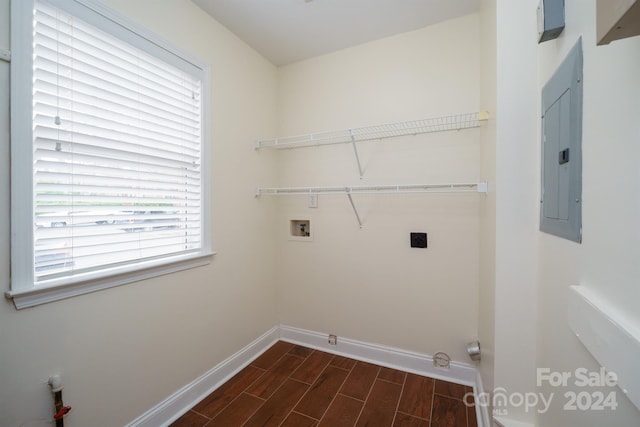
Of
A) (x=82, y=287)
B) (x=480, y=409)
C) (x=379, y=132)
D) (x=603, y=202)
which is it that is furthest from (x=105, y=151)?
(x=480, y=409)

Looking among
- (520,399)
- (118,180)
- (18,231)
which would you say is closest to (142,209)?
(118,180)

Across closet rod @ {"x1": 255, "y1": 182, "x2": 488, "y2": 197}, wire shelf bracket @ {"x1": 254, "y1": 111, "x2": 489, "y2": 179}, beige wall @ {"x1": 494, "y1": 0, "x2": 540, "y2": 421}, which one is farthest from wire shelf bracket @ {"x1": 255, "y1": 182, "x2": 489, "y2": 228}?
beige wall @ {"x1": 494, "y1": 0, "x2": 540, "y2": 421}

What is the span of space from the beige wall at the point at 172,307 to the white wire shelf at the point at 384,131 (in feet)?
0.81

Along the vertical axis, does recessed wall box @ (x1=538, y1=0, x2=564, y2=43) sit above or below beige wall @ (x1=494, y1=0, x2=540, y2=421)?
above

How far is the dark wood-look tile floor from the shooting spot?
1501 millimetres

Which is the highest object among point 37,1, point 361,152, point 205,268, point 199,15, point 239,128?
point 199,15

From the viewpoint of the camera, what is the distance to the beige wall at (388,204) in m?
1.79

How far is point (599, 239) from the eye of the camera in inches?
23.9

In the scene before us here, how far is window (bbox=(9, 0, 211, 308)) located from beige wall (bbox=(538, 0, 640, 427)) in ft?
5.92

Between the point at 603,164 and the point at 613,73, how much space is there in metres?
0.20

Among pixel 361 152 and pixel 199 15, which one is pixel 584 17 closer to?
pixel 361 152

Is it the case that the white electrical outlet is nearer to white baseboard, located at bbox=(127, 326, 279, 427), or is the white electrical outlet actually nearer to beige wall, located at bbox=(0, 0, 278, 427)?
beige wall, located at bbox=(0, 0, 278, 427)

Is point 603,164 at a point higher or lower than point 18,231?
higher

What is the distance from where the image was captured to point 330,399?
1665 millimetres
